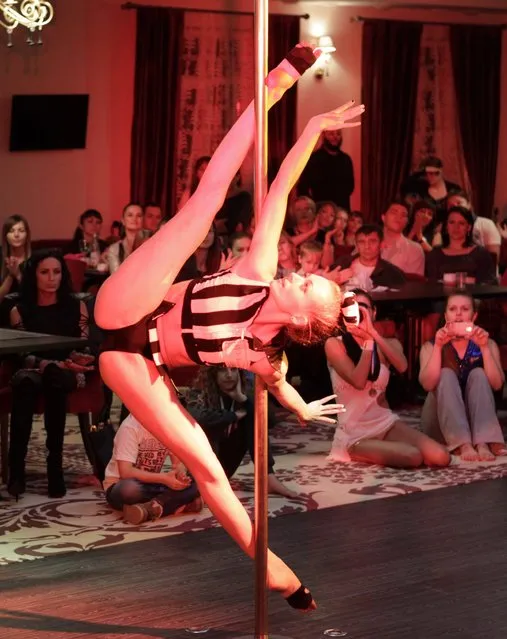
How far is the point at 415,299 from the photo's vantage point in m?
6.72

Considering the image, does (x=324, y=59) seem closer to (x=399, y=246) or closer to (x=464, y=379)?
(x=399, y=246)

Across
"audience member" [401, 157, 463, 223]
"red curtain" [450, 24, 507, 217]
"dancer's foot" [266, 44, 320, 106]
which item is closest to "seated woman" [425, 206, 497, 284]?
"audience member" [401, 157, 463, 223]

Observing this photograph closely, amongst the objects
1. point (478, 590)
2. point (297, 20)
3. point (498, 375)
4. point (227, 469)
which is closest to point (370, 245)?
point (498, 375)

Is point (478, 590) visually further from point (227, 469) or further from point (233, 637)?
point (227, 469)

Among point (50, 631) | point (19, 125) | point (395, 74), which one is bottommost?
point (50, 631)

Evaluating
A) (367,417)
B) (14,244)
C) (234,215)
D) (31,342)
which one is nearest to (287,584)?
(31,342)

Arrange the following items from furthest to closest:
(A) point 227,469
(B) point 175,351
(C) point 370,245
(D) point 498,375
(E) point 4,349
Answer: (C) point 370,245 < (D) point 498,375 < (A) point 227,469 < (E) point 4,349 < (B) point 175,351

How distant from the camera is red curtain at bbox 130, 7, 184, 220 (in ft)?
37.3

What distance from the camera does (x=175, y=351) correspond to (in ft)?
10.8

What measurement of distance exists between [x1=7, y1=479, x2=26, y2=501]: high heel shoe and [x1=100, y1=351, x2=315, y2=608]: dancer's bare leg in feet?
6.20

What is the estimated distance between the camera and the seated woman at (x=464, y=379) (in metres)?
5.81

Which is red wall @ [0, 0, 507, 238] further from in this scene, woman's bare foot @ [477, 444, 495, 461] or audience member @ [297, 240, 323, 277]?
woman's bare foot @ [477, 444, 495, 461]

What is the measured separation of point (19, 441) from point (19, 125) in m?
6.12

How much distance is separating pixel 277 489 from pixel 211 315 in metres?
2.00
